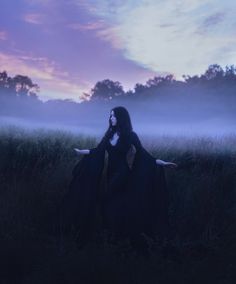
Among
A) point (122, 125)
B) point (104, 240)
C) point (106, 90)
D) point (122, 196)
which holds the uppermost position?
point (106, 90)

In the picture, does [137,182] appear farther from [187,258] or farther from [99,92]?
[99,92]

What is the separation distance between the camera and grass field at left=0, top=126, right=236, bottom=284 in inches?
250

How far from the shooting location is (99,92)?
23.4 m

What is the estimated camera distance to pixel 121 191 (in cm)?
766

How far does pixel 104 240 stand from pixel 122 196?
76 cm

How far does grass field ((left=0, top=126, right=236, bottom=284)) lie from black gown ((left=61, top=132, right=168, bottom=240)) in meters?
0.34

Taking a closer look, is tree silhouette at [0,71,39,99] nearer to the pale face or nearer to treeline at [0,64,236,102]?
treeline at [0,64,236,102]

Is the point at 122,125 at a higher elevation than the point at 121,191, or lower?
higher

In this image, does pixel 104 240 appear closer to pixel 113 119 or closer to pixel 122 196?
pixel 122 196

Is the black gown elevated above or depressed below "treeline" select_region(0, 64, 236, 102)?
below

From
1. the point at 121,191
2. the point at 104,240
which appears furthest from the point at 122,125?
the point at 104,240

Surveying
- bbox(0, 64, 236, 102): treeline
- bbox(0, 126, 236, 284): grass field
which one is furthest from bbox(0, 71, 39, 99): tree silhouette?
bbox(0, 126, 236, 284): grass field

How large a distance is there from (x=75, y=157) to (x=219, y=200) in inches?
136

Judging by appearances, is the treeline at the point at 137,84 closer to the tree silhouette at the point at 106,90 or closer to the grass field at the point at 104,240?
the tree silhouette at the point at 106,90
